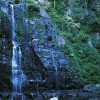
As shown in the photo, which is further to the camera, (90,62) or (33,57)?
(90,62)

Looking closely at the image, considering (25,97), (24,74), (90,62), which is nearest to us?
(25,97)

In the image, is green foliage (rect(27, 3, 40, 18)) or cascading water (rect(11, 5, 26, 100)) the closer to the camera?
cascading water (rect(11, 5, 26, 100))

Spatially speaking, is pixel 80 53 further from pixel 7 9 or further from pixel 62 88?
pixel 7 9

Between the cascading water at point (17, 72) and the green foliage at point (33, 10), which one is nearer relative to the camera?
the cascading water at point (17, 72)

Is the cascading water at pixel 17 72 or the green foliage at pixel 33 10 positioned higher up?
the green foliage at pixel 33 10

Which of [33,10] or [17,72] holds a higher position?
[33,10]

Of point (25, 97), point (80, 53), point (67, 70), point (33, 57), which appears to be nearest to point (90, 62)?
point (80, 53)

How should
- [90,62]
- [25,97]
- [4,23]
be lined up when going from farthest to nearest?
[90,62]
[4,23]
[25,97]

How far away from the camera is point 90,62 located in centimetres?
2755

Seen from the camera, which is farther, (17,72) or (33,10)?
(33,10)

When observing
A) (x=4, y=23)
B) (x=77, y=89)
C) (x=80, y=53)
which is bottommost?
(x=77, y=89)

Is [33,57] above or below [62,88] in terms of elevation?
above

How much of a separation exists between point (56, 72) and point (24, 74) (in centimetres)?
254

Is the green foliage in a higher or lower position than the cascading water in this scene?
higher
